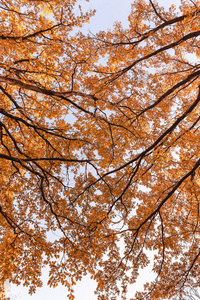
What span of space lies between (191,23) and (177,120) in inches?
124

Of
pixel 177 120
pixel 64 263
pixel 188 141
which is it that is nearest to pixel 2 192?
pixel 64 263

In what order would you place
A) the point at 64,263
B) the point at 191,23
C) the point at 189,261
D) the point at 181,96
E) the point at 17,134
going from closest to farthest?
1. the point at 64,263
2. the point at 191,23
3. the point at 189,261
4. the point at 17,134
5. the point at 181,96

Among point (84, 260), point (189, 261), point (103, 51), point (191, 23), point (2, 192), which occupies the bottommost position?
point (189, 261)

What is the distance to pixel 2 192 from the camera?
5.71 metres

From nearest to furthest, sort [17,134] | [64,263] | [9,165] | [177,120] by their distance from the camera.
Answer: [64,263], [177,120], [9,165], [17,134]

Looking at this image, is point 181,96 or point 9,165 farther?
point 181,96

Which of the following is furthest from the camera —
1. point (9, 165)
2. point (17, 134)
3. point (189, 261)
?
point (17, 134)

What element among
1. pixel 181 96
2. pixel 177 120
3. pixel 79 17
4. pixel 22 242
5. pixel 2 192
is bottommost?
pixel 22 242

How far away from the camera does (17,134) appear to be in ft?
24.8

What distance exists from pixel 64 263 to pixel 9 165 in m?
4.00

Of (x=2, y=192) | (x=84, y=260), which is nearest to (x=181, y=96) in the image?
(x=84, y=260)

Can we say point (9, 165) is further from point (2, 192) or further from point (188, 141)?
point (188, 141)

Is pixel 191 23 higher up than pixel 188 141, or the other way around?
pixel 191 23

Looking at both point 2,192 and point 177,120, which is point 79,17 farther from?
point 2,192
